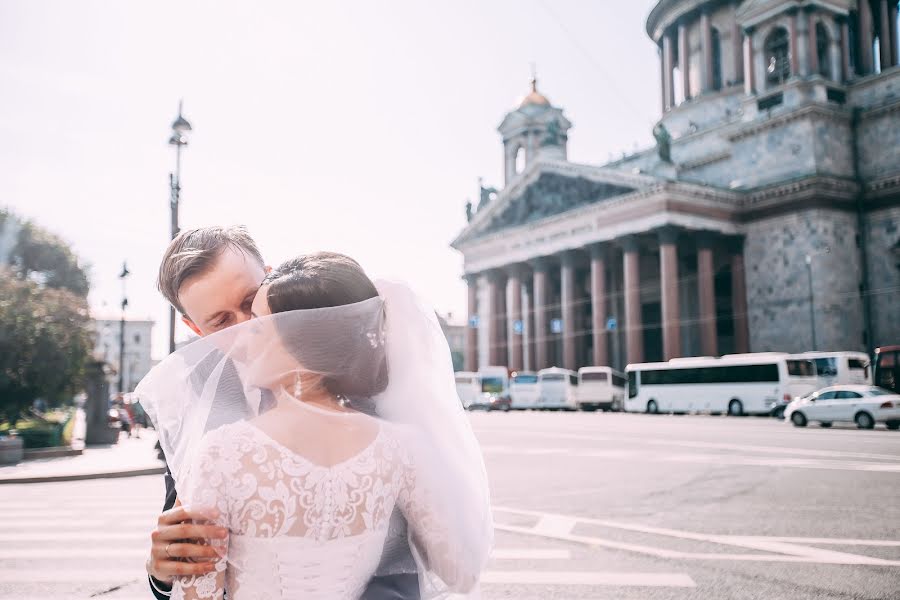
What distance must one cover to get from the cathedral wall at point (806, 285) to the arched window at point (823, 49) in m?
10.6

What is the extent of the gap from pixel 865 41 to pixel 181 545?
6240 cm

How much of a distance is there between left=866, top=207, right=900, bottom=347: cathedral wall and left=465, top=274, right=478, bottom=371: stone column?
29107 mm

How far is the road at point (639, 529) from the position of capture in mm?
6309

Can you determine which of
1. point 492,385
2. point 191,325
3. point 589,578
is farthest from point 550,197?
point 191,325

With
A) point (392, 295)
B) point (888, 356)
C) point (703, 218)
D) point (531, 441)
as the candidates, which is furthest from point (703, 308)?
point (392, 295)

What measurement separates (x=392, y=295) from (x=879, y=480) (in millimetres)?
12003

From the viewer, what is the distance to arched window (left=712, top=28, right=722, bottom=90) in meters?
63.3

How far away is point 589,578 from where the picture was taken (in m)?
6.46

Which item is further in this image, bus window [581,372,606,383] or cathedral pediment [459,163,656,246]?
cathedral pediment [459,163,656,246]

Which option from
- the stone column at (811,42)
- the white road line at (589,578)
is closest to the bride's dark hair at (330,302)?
the white road line at (589,578)

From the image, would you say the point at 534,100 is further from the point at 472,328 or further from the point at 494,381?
the point at 494,381

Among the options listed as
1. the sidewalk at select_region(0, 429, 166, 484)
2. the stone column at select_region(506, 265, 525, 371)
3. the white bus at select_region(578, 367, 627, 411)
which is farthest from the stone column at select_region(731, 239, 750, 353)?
the sidewalk at select_region(0, 429, 166, 484)

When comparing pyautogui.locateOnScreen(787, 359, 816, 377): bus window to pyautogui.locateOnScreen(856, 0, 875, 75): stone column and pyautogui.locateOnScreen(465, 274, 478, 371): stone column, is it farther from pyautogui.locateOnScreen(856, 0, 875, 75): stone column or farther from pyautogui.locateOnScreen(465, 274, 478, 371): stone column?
pyautogui.locateOnScreen(465, 274, 478, 371): stone column

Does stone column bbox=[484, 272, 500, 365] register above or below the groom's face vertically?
above
